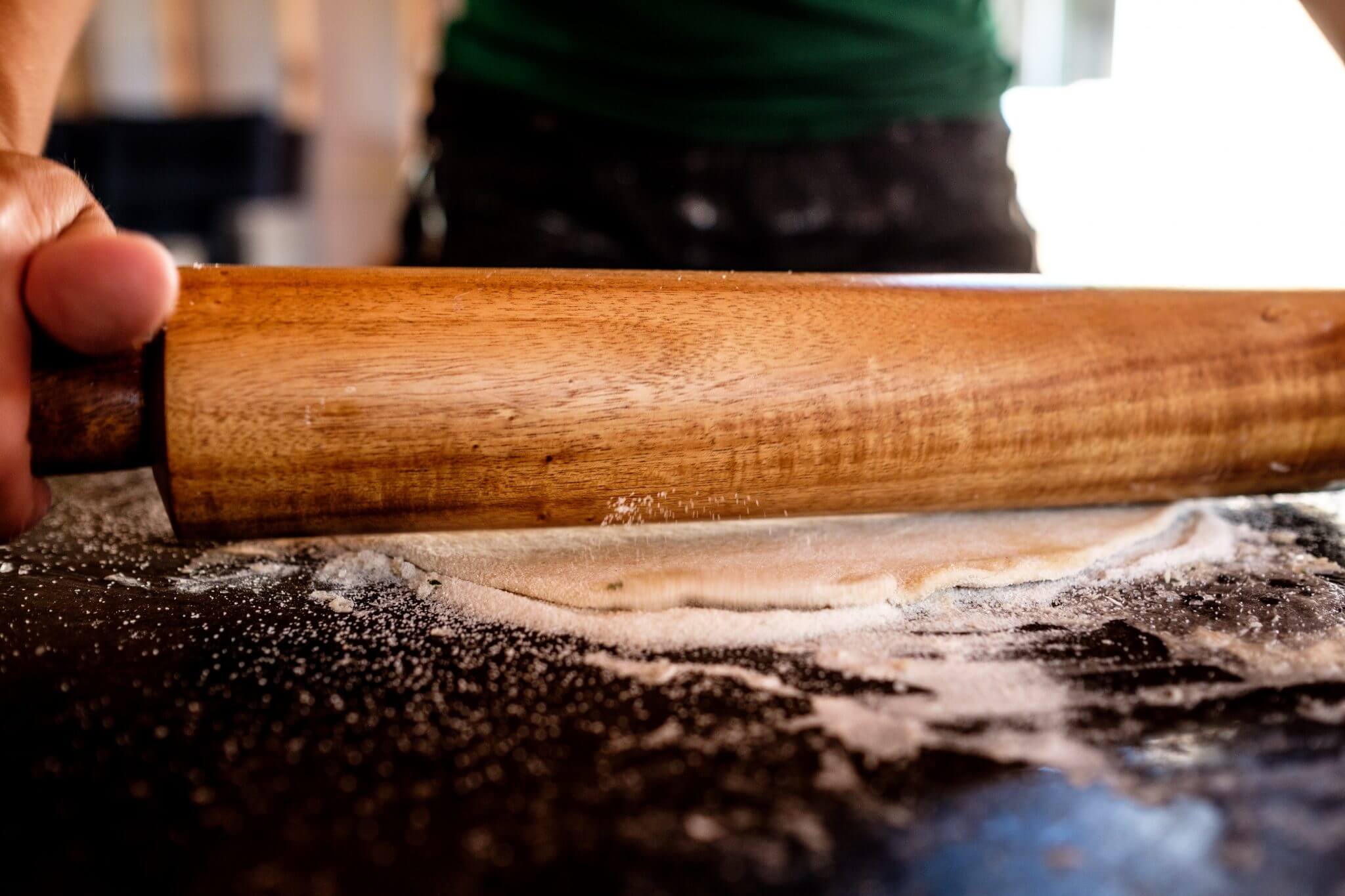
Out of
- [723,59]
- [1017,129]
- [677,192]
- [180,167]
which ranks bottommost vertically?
[677,192]

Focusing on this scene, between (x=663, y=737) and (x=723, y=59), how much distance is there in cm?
121

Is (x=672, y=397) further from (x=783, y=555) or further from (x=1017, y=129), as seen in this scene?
(x=1017, y=129)

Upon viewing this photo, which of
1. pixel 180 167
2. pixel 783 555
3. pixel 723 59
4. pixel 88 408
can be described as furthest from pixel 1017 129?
pixel 88 408

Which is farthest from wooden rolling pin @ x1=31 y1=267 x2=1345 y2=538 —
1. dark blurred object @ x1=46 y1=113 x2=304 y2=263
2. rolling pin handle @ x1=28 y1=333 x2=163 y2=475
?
dark blurred object @ x1=46 y1=113 x2=304 y2=263

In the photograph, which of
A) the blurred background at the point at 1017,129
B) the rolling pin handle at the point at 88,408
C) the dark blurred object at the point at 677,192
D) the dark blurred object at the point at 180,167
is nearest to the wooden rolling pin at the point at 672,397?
the rolling pin handle at the point at 88,408

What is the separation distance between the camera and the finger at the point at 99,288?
541 millimetres

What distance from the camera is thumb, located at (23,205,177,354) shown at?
0.54 meters

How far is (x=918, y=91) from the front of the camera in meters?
1.48

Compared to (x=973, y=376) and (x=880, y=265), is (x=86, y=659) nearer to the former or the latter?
(x=973, y=376)

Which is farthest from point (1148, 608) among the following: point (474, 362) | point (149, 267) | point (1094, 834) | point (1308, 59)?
point (1308, 59)

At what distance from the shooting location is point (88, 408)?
597 mm

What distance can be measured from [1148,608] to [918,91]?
3.55ft

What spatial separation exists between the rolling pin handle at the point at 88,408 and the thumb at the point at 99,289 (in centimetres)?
3

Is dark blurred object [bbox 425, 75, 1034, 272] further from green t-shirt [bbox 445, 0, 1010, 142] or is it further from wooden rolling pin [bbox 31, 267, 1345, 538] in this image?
wooden rolling pin [bbox 31, 267, 1345, 538]
